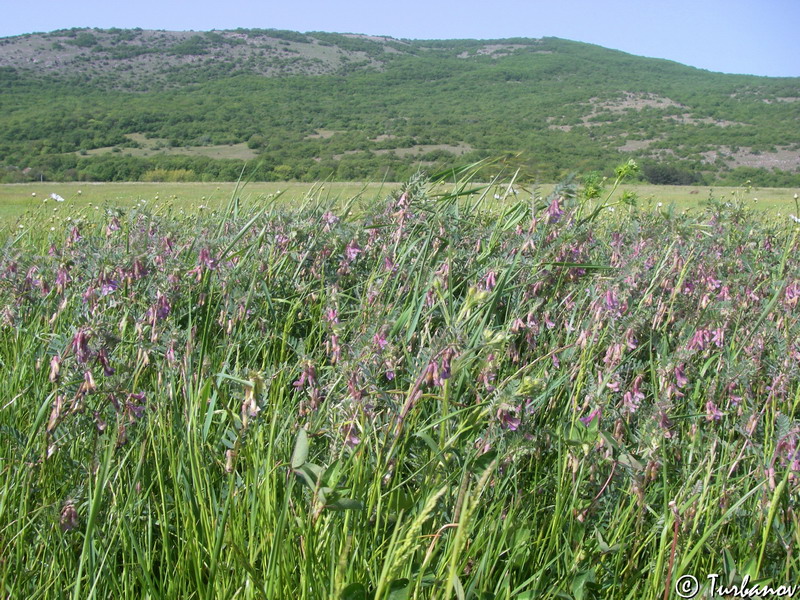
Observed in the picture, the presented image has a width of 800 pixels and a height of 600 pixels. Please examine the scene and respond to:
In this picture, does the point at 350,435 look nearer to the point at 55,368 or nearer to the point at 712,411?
the point at 55,368

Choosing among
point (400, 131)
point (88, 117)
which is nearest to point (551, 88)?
point (400, 131)

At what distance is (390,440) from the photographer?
1.61m

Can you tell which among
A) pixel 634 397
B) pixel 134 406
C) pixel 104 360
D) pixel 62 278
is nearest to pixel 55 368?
pixel 104 360

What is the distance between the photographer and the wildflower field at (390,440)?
4.66ft

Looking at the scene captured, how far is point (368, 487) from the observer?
1.58 metres

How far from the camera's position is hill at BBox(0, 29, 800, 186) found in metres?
29.3

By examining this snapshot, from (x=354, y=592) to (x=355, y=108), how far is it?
2714 inches

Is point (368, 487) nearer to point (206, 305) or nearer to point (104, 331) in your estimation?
point (104, 331)

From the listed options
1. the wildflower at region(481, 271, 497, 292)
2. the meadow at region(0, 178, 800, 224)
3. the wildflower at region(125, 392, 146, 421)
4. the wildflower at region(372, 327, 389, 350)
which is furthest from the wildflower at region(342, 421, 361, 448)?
the meadow at region(0, 178, 800, 224)

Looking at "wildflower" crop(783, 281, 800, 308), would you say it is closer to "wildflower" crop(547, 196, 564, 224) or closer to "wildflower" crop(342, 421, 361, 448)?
"wildflower" crop(547, 196, 564, 224)

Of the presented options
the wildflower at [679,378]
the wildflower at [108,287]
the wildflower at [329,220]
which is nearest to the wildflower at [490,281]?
the wildflower at [679,378]

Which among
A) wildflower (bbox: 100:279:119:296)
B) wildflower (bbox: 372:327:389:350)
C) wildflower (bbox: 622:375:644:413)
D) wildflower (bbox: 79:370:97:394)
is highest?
wildflower (bbox: 372:327:389:350)

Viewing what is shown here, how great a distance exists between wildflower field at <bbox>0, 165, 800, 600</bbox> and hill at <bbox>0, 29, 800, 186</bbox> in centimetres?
164

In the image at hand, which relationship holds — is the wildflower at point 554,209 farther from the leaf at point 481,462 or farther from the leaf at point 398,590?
the leaf at point 398,590
